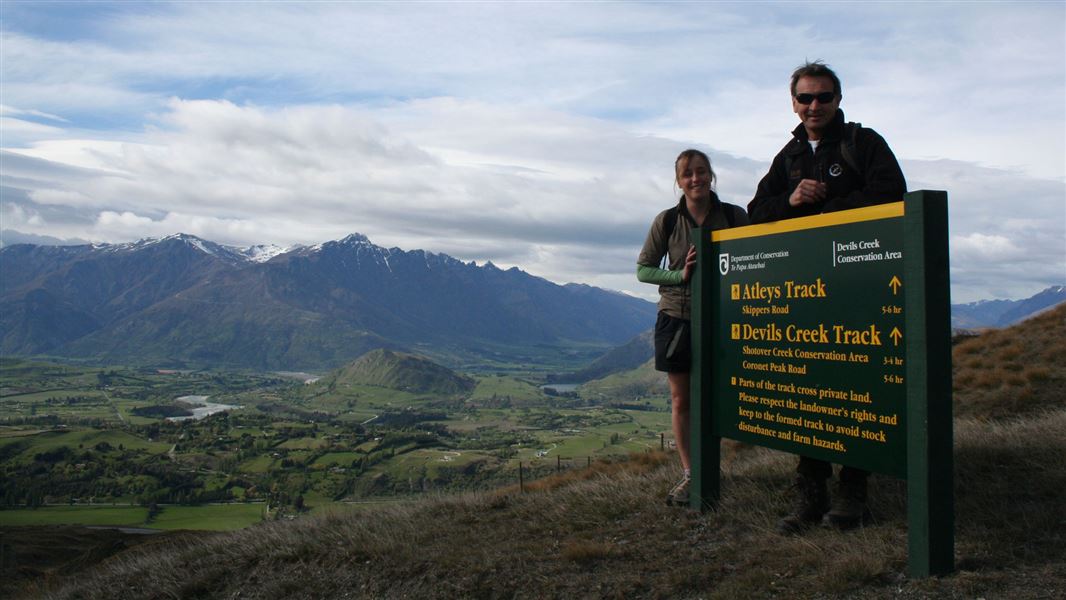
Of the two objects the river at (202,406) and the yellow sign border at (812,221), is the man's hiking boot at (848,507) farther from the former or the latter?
the river at (202,406)

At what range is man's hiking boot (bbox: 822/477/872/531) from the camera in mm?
6051

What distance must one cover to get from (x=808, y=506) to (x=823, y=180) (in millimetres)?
2723

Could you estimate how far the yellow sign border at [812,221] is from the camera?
5148 mm

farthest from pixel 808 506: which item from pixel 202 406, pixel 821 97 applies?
pixel 202 406

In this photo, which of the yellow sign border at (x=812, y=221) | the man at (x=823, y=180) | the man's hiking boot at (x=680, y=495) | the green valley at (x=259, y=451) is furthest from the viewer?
the green valley at (x=259, y=451)

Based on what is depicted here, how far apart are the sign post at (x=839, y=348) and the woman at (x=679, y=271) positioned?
0.66 feet

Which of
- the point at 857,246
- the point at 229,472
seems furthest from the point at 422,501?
the point at 229,472

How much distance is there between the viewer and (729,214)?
23.7ft

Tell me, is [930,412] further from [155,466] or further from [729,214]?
[155,466]

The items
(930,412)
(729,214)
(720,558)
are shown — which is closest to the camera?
(930,412)

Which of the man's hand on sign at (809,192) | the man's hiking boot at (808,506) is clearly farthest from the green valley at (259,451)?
the man's hand on sign at (809,192)

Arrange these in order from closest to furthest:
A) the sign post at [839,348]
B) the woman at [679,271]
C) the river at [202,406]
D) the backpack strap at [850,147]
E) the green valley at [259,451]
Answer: the sign post at [839,348] < the backpack strap at [850,147] < the woman at [679,271] < the green valley at [259,451] < the river at [202,406]

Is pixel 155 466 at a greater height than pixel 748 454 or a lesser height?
lesser

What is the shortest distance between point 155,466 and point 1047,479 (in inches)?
3077
